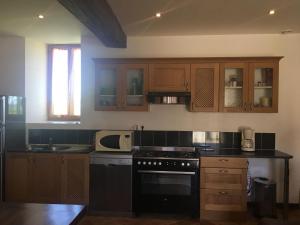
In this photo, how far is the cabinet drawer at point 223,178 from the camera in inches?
138

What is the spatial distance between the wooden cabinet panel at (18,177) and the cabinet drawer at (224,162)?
239 centimetres

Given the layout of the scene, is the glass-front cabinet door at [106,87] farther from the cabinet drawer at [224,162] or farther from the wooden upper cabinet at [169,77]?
the cabinet drawer at [224,162]

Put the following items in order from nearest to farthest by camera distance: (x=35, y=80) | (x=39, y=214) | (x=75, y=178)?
(x=39, y=214) → (x=75, y=178) → (x=35, y=80)

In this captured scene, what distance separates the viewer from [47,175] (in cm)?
379

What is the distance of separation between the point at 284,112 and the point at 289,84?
41cm

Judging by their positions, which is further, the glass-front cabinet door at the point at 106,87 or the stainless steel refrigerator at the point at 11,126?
the glass-front cabinet door at the point at 106,87

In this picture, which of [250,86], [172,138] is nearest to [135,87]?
[172,138]

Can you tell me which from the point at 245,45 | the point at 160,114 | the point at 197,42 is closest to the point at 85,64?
the point at 160,114

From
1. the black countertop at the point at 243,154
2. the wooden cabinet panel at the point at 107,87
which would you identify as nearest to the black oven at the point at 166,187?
the black countertop at the point at 243,154

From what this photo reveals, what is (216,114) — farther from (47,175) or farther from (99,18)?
(47,175)

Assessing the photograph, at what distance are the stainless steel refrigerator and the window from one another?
633mm

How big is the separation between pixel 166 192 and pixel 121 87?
1.60 m

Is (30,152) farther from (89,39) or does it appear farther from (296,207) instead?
(296,207)

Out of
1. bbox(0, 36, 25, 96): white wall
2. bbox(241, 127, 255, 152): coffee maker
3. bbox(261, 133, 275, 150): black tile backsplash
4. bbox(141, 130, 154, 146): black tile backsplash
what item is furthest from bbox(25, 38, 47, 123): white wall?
bbox(261, 133, 275, 150): black tile backsplash
